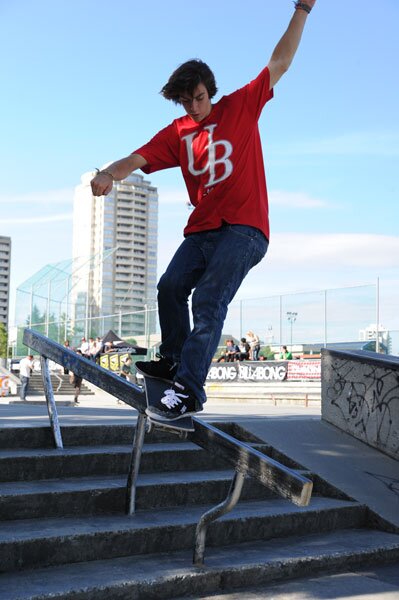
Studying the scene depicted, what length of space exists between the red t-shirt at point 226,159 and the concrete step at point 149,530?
1606 mm

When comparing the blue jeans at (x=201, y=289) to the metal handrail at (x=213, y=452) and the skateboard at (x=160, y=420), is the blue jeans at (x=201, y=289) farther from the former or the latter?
the metal handrail at (x=213, y=452)

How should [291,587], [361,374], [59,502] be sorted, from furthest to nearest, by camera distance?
[361,374]
[59,502]
[291,587]

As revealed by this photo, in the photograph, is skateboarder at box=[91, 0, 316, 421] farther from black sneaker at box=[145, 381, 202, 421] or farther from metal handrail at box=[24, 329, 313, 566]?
metal handrail at box=[24, 329, 313, 566]

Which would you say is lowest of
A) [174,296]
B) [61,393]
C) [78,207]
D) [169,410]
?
[61,393]

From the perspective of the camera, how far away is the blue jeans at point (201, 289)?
3361mm

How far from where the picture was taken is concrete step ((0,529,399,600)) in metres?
3.12

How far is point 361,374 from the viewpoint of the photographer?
5965 millimetres

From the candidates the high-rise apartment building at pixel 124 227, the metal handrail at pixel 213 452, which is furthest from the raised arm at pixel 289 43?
the high-rise apartment building at pixel 124 227

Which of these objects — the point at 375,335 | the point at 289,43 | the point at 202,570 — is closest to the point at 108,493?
the point at 202,570

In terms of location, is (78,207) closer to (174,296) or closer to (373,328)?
(373,328)

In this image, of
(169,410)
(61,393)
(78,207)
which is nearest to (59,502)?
(169,410)

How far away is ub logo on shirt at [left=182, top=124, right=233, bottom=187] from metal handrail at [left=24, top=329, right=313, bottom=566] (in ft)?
3.75

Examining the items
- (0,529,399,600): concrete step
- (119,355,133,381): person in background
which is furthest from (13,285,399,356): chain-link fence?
(0,529,399,600): concrete step

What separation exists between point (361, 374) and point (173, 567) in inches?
118
